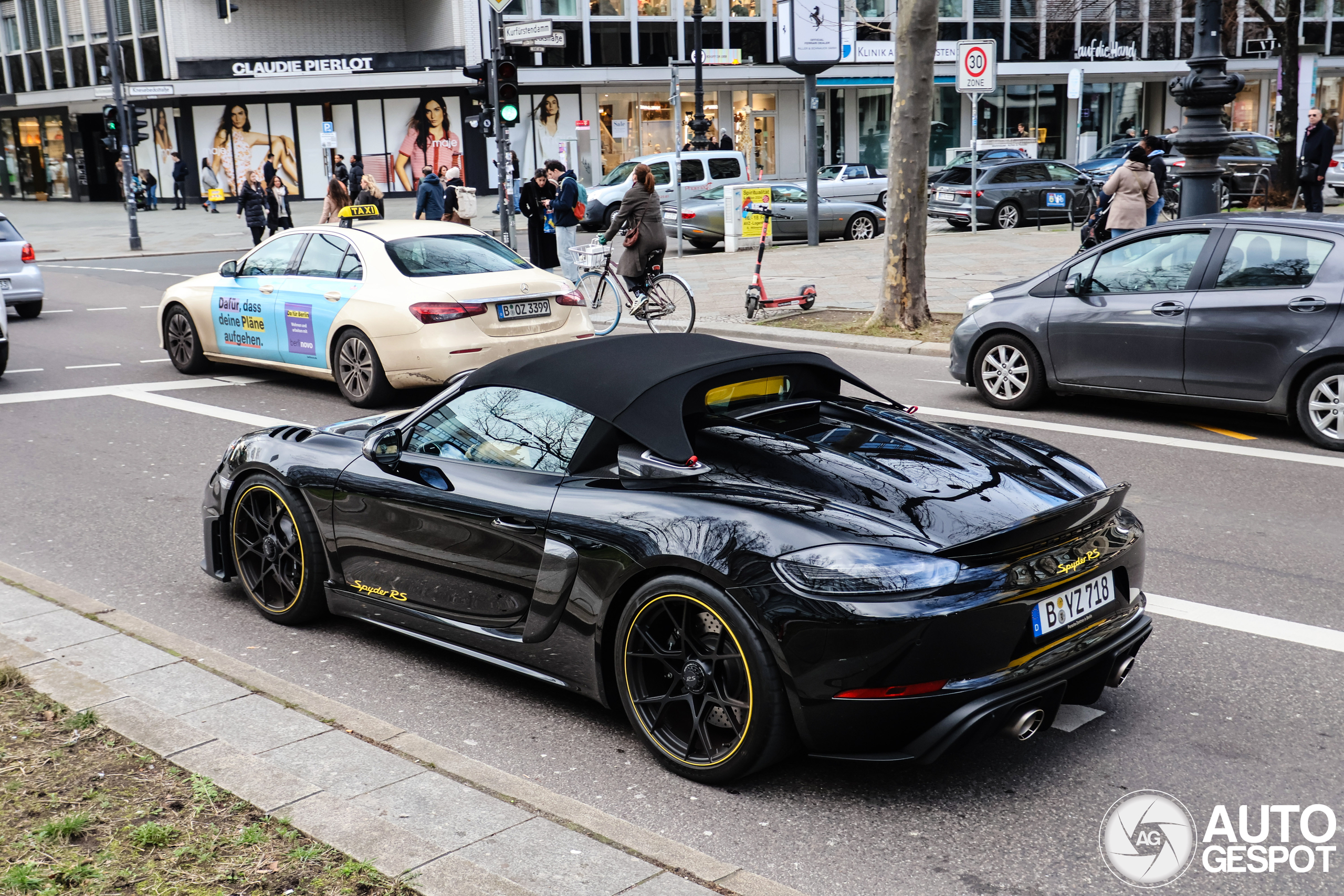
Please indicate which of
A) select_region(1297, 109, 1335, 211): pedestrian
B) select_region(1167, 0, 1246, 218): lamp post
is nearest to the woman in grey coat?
select_region(1167, 0, 1246, 218): lamp post

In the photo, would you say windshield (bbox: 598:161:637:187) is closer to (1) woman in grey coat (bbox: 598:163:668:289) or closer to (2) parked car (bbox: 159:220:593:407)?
(1) woman in grey coat (bbox: 598:163:668:289)

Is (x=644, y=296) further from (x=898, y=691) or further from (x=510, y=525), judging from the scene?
(x=898, y=691)

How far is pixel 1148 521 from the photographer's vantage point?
22.0 ft

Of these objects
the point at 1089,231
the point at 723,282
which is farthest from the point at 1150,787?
the point at 723,282

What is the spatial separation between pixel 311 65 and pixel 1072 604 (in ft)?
152

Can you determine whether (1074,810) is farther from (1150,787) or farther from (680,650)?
(680,650)

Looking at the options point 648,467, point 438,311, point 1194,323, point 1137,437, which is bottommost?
point 1137,437

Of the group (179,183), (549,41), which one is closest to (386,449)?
(549,41)

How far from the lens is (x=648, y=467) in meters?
4.16

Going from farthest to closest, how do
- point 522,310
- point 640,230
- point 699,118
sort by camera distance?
point 699,118
point 640,230
point 522,310

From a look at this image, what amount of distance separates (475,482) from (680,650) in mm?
1148

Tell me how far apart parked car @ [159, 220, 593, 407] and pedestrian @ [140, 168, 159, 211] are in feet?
124

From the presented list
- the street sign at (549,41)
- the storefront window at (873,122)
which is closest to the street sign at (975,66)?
the street sign at (549,41)

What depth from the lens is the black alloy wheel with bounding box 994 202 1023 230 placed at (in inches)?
1097
